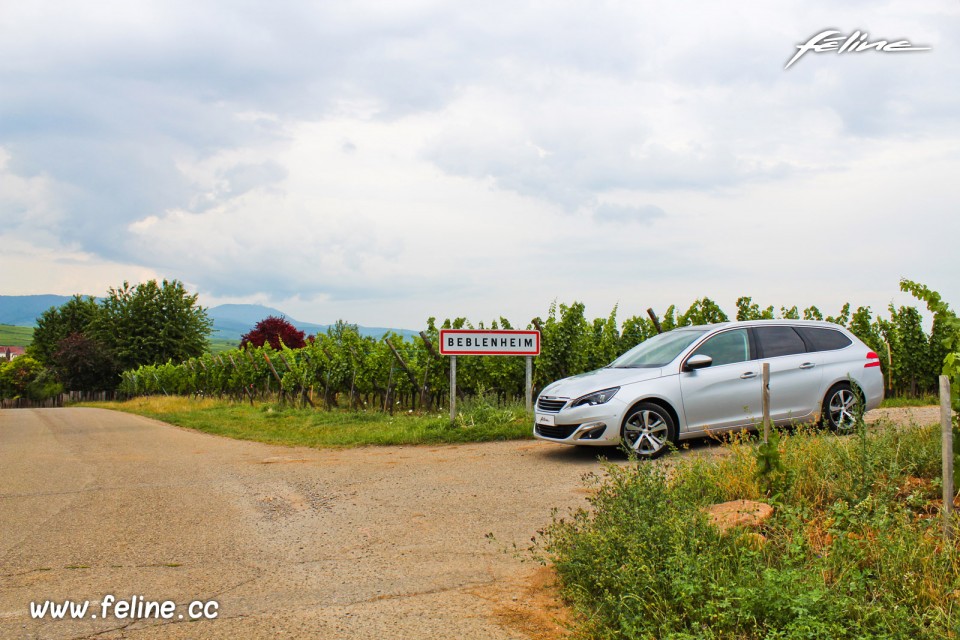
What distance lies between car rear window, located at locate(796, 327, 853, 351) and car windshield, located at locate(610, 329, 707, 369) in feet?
5.18

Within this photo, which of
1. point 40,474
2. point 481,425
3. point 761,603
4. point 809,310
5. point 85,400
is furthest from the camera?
point 85,400

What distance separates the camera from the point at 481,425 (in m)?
13.6

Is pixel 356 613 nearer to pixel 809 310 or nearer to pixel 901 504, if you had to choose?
pixel 901 504

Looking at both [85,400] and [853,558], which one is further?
[85,400]

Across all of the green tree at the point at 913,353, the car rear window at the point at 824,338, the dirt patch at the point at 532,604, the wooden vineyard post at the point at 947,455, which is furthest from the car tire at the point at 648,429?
the green tree at the point at 913,353

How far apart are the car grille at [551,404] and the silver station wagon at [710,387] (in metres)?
0.01

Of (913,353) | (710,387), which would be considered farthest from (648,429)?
(913,353)

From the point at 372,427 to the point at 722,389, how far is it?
26.5 ft

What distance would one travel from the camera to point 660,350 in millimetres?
10656

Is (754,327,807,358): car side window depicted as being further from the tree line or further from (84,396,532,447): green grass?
(84,396,532,447): green grass

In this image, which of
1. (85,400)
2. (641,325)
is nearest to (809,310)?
(641,325)

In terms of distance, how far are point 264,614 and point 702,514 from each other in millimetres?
2820

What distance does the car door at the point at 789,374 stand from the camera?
10.2 m

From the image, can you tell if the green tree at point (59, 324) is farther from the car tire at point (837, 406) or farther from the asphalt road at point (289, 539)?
the car tire at point (837, 406)
